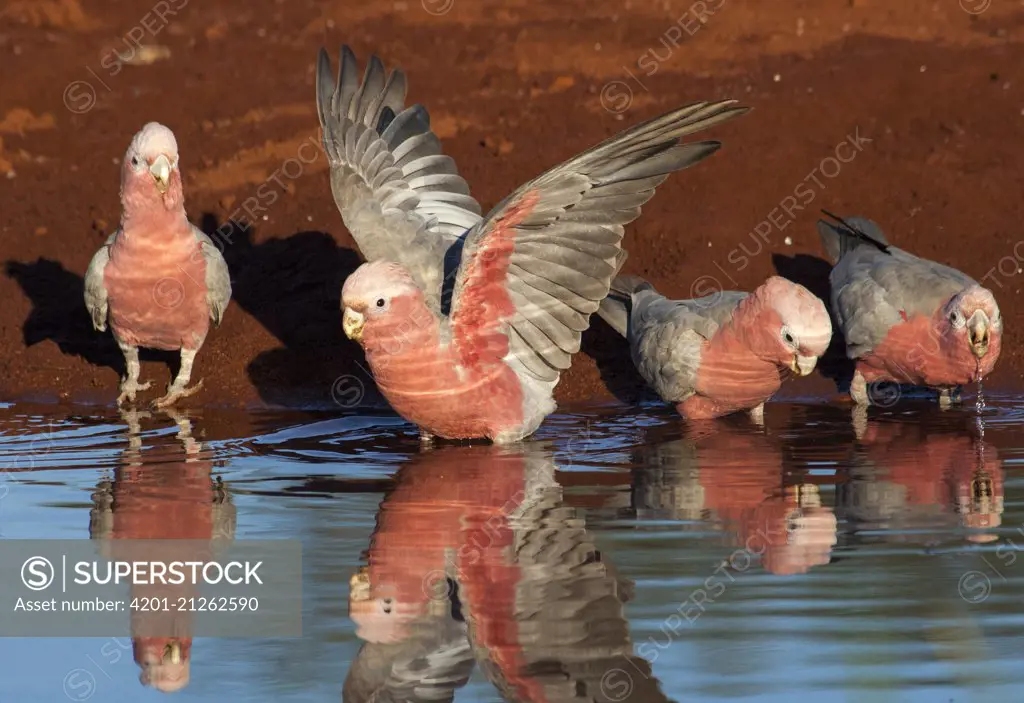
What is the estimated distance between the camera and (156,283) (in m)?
10.3

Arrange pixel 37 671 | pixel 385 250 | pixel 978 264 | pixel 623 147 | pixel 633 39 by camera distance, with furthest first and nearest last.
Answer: pixel 633 39, pixel 978 264, pixel 385 250, pixel 623 147, pixel 37 671

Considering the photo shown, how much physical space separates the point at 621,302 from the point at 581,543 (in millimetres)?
4304

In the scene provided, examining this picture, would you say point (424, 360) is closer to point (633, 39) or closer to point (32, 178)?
point (32, 178)

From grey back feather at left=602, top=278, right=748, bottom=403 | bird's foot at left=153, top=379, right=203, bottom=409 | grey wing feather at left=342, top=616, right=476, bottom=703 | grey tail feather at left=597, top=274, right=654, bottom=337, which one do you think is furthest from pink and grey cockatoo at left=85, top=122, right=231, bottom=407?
grey wing feather at left=342, top=616, right=476, bottom=703

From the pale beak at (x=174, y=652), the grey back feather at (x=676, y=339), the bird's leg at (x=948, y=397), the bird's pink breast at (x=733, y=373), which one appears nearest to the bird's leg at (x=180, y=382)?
the grey back feather at (x=676, y=339)

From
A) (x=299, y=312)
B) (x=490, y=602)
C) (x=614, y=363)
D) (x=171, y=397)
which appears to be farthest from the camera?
(x=299, y=312)

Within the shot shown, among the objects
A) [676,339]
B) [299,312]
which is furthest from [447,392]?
[299,312]

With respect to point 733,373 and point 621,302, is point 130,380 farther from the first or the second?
point 733,373

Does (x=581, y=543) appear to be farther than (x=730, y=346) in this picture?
No

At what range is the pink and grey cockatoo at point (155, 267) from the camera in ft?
33.2

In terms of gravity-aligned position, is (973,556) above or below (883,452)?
below

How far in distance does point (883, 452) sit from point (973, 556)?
2.33m

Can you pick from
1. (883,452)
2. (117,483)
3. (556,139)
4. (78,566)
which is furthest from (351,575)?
(556,139)

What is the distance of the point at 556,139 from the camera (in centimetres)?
1454
